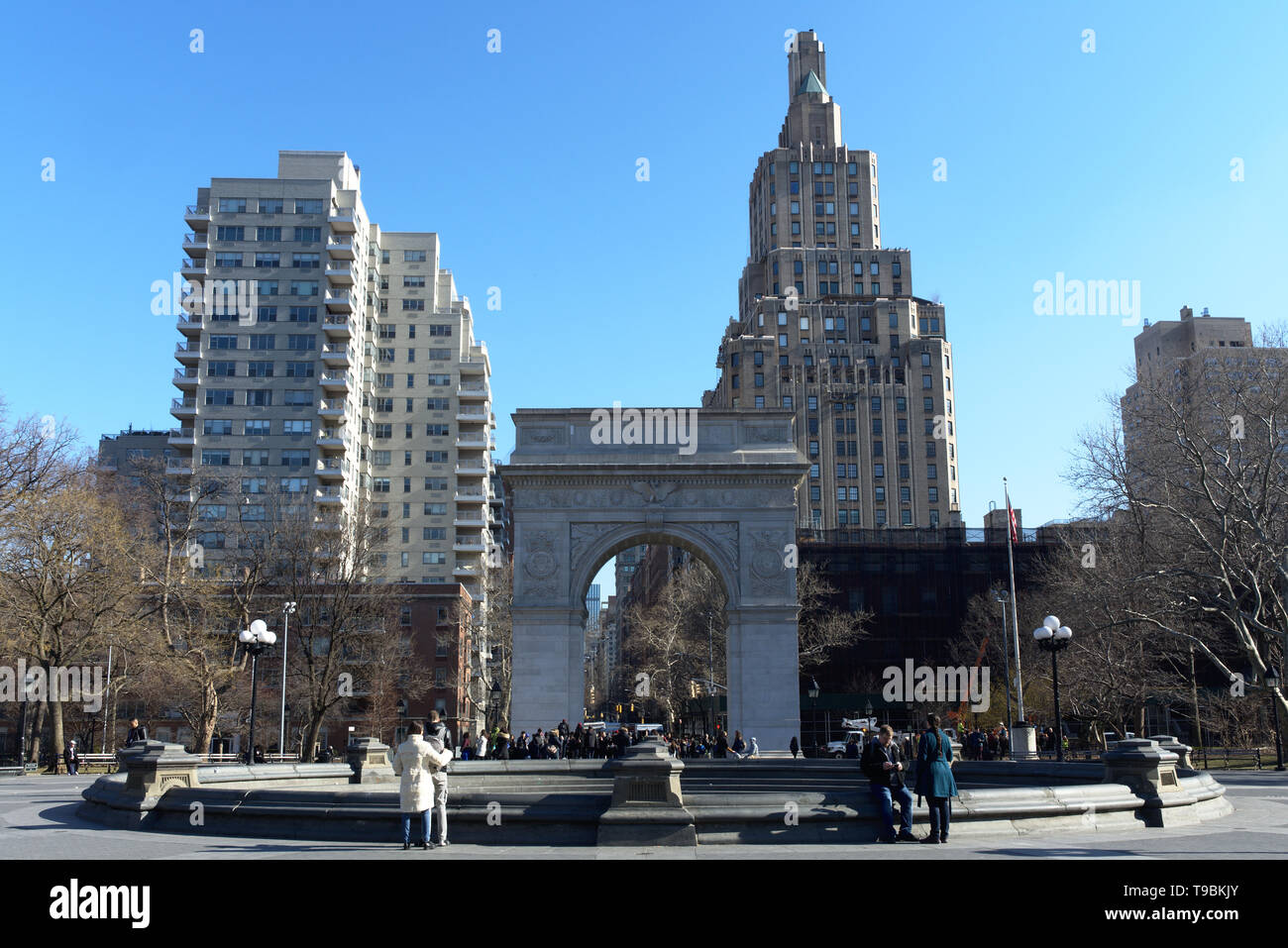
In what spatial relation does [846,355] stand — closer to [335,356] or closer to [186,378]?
[335,356]

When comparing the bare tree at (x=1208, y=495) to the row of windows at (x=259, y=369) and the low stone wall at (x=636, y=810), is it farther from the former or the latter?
the row of windows at (x=259, y=369)

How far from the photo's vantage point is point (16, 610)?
3894 centimetres

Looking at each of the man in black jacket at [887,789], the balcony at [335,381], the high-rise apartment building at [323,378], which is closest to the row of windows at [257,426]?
the high-rise apartment building at [323,378]

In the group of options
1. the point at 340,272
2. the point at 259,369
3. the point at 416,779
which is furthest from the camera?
the point at 340,272

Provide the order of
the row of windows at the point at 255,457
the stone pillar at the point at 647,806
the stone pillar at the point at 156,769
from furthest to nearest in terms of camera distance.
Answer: the row of windows at the point at 255,457, the stone pillar at the point at 156,769, the stone pillar at the point at 647,806

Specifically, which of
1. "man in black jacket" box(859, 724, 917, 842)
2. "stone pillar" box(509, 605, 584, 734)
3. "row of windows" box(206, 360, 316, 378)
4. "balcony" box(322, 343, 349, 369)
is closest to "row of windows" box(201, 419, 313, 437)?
"row of windows" box(206, 360, 316, 378)

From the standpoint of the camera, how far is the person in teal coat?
14.3 metres

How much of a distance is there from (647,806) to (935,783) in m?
3.90

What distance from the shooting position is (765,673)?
4047 cm

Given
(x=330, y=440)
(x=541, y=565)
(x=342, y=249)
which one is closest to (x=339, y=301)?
(x=342, y=249)

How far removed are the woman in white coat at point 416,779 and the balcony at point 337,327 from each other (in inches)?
2815

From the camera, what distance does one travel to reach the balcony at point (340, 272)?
267ft

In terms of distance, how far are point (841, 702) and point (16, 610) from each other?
2046 inches
